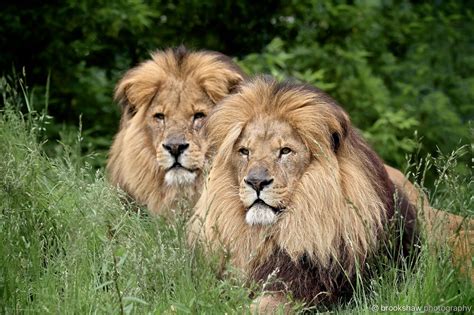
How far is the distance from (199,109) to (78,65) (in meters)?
2.71

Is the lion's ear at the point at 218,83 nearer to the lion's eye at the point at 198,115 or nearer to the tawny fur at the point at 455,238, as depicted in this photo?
the lion's eye at the point at 198,115

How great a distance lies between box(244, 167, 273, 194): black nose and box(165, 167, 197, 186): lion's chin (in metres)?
1.13

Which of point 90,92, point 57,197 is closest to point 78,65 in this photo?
point 90,92

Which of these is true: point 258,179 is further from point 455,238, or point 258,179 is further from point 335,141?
point 455,238

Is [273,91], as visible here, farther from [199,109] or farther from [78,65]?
[78,65]

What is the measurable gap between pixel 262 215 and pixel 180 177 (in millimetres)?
1186

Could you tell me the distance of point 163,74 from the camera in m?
6.59

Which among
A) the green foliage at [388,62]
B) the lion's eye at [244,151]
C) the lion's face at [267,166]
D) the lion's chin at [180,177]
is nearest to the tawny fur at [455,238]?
the lion's face at [267,166]

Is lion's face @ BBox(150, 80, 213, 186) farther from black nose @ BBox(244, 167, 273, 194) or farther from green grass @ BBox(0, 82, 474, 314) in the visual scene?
black nose @ BBox(244, 167, 273, 194)

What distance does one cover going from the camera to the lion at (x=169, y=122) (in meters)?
6.38

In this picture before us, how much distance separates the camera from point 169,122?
21.3 feet

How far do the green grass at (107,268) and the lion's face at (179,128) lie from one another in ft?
2.26

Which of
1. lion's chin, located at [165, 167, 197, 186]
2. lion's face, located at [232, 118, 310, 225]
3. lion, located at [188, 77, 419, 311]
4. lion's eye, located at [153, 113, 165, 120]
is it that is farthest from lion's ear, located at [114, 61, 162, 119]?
lion's face, located at [232, 118, 310, 225]

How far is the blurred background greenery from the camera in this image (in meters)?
8.61
